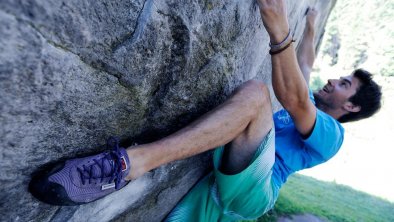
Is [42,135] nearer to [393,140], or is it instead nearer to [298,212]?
[298,212]

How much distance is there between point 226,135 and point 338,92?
7.28 ft

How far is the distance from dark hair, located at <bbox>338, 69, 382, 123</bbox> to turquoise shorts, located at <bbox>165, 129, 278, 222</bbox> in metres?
1.59

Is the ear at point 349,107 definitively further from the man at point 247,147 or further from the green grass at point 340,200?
the green grass at point 340,200

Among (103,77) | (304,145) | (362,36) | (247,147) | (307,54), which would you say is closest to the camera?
(103,77)

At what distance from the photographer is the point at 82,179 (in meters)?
2.18

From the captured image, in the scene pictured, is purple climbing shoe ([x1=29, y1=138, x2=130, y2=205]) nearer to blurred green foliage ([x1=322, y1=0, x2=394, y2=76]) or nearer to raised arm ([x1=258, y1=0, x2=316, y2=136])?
raised arm ([x1=258, y1=0, x2=316, y2=136])

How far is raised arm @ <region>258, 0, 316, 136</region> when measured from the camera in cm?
288

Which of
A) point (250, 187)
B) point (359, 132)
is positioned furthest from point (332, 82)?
point (359, 132)

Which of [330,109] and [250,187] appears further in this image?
[330,109]

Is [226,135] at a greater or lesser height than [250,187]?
greater

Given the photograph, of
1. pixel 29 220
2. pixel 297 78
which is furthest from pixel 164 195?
pixel 297 78

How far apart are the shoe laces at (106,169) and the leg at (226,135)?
10cm

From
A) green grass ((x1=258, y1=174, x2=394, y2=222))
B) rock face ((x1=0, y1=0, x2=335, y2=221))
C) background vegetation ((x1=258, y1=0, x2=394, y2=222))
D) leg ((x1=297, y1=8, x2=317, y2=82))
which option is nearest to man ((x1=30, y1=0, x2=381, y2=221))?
rock face ((x1=0, y1=0, x2=335, y2=221))

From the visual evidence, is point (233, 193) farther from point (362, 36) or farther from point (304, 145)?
point (362, 36)
